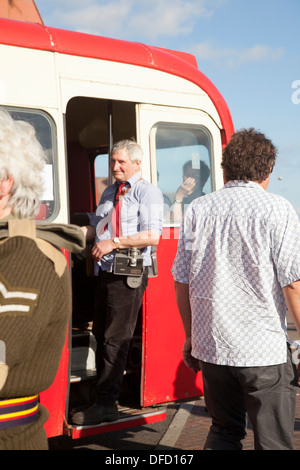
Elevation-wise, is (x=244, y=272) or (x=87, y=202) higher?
(x=87, y=202)

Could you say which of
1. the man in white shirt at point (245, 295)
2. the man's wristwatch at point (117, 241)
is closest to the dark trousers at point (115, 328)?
the man's wristwatch at point (117, 241)

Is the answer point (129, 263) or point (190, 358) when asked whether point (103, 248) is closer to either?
point (129, 263)

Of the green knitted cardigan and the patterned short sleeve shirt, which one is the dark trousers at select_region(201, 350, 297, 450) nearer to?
the patterned short sleeve shirt

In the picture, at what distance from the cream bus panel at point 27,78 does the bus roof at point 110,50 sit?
7 centimetres

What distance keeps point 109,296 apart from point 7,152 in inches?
118

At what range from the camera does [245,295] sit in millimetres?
2943

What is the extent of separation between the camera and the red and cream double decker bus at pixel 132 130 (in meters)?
4.24

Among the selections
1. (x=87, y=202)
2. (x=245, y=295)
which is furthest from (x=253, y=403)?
(x=87, y=202)

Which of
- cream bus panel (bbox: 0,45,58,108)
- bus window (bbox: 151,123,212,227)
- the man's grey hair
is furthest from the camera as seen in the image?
bus window (bbox: 151,123,212,227)

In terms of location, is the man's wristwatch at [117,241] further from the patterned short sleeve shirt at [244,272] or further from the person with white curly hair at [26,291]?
the person with white curly hair at [26,291]

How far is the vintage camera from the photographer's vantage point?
456 cm

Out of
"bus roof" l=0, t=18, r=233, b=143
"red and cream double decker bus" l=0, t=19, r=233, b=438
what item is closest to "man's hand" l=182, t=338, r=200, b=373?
"red and cream double decker bus" l=0, t=19, r=233, b=438

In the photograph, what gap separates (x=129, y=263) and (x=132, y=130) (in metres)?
1.34

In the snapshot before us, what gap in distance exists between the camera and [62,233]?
5.82ft
